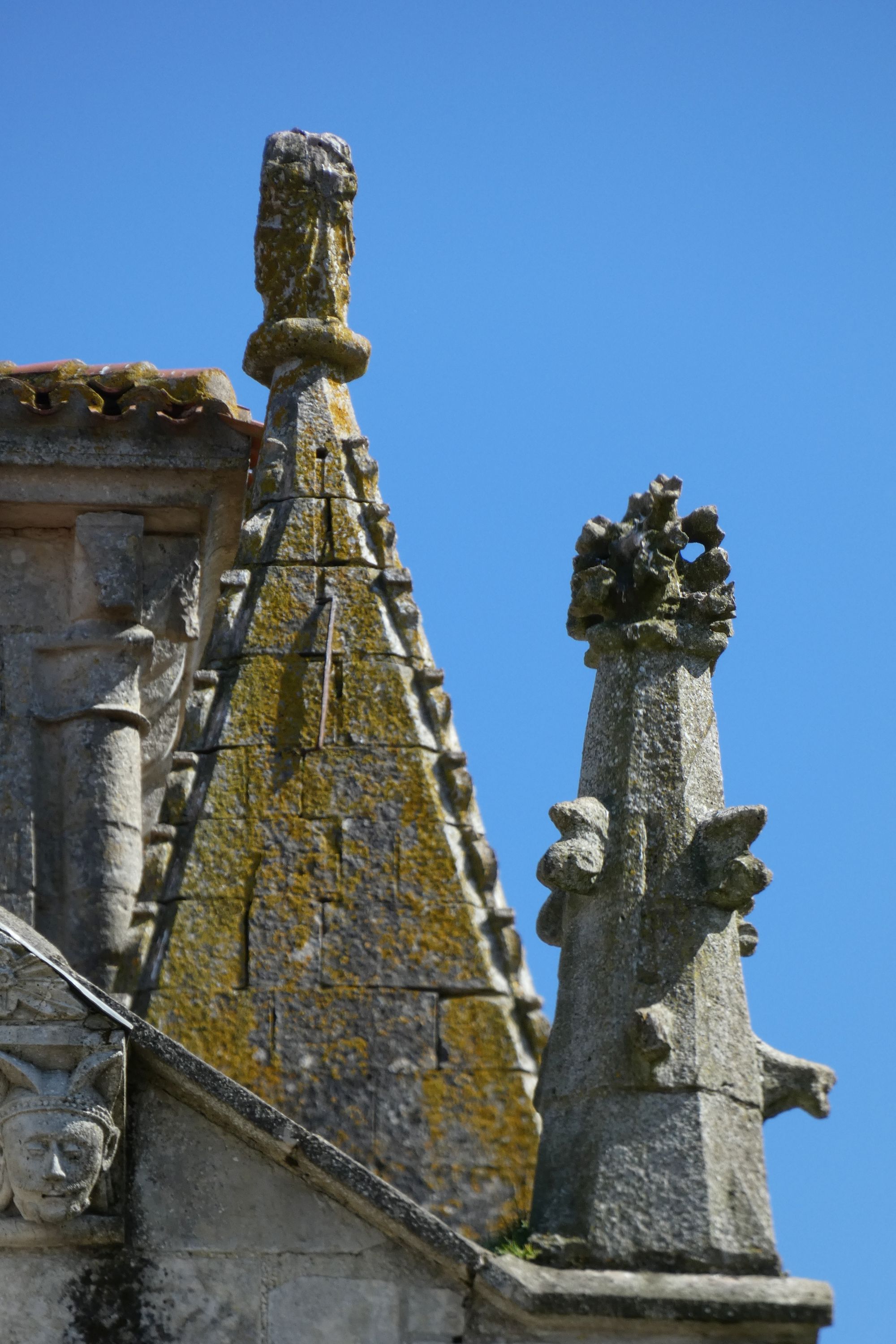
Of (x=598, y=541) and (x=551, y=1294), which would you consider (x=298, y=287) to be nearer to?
(x=598, y=541)

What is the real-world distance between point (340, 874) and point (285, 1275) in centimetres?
380

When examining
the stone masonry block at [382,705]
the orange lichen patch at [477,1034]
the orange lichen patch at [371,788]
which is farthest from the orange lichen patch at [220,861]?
the orange lichen patch at [477,1034]

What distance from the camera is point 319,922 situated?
1207cm

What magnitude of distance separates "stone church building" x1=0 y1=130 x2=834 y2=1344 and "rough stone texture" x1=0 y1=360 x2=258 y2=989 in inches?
0.7

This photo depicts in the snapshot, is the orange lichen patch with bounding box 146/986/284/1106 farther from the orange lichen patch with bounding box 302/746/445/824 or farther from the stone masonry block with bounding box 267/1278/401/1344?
the stone masonry block with bounding box 267/1278/401/1344

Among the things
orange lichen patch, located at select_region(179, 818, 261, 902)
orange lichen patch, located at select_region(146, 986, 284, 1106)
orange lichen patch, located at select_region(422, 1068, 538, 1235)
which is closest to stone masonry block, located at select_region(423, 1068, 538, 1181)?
orange lichen patch, located at select_region(422, 1068, 538, 1235)

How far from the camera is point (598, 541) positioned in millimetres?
9789

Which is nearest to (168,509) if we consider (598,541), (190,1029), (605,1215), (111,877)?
(111,877)

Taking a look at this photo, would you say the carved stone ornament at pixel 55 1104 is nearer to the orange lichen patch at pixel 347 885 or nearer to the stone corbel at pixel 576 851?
the stone corbel at pixel 576 851

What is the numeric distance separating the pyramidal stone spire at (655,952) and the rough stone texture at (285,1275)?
173 millimetres

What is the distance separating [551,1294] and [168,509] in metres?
5.89

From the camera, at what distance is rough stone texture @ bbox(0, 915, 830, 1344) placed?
Answer: 27.6 ft

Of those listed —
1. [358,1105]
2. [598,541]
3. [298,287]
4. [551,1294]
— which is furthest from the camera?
[298,287]

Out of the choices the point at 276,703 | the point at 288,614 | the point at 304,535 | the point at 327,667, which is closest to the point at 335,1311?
the point at 276,703
